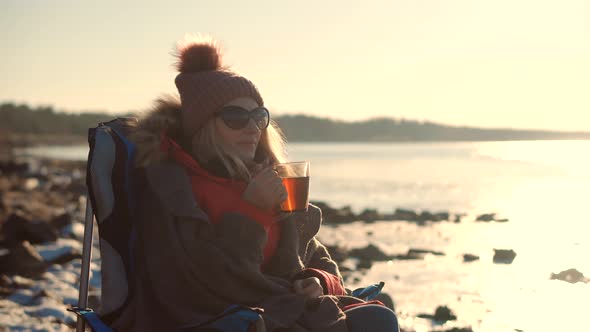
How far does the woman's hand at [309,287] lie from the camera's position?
364cm

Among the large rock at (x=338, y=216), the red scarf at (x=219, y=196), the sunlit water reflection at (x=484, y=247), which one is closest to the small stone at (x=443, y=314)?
the sunlit water reflection at (x=484, y=247)

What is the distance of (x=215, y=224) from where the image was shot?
366cm

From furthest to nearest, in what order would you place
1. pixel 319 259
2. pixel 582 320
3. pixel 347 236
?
pixel 347 236 < pixel 582 320 < pixel 319 259

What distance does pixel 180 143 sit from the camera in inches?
158

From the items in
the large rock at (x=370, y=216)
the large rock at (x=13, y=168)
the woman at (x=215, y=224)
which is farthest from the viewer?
the large rock at (x=13, y=168)

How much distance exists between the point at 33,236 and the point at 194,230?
7.93 m

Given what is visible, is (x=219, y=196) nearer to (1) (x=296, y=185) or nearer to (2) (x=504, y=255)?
(1) (x=296, y=185)

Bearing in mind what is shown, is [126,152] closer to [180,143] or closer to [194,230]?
[180,143]

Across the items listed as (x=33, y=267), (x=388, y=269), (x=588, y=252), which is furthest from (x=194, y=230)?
(x=588, y=252)

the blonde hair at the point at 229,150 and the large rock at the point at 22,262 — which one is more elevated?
the blonde hair at the point at 229,150

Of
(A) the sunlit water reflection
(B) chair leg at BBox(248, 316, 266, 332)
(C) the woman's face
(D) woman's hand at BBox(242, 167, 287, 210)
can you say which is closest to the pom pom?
(C) the woman's face

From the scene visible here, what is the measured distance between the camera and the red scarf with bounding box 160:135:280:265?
11.9ft

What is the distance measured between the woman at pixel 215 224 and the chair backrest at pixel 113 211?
6cm

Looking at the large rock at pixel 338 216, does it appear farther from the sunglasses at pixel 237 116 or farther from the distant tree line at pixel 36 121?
the distant tree line at pixel 36 121
